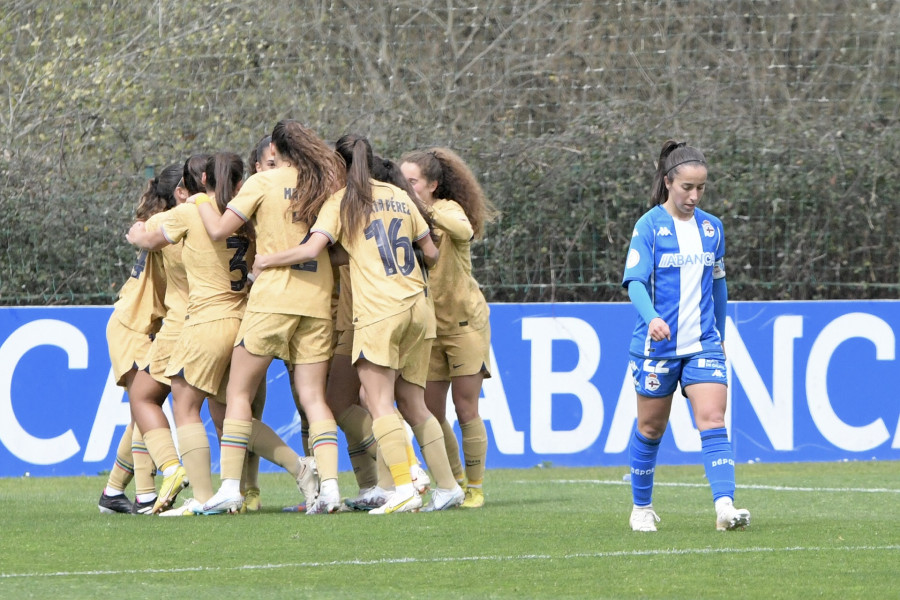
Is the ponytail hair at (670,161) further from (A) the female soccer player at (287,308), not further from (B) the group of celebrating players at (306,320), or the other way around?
(A) the female soccer player at (287,308)

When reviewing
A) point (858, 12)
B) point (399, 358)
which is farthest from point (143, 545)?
point (858, 12)

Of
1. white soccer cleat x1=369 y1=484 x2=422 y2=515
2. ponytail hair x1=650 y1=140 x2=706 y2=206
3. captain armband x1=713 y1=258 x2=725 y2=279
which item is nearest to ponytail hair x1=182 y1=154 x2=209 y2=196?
white soccer cleat x1=369 y1=484 x2=422 y2=515

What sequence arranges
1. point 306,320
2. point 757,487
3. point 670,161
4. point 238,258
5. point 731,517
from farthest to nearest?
point 757,487
point 238,258
point 306,320
point 670,161
point 731,517

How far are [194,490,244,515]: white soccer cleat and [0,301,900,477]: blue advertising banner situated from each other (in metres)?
3.63

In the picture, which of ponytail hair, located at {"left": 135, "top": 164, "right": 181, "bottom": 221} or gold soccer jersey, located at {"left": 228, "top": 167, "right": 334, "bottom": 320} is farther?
ponytail hair, located at {"left": 135, "top": 164, "right": 181, "bottom": 221}

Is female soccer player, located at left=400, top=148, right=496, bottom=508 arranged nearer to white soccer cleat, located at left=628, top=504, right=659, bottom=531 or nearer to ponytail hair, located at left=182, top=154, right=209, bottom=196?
ponytail hair, located at left=182, top=154, right=209, bottom=196

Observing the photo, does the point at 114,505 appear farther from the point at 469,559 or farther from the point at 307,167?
the point at 469,559

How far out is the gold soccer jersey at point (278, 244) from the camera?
7.82m

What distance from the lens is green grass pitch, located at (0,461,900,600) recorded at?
5379mm

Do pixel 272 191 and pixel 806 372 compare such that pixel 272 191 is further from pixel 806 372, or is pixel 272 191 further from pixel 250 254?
pixel 806 372

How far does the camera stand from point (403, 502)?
7.82m

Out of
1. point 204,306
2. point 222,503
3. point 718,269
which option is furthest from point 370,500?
point 718,269

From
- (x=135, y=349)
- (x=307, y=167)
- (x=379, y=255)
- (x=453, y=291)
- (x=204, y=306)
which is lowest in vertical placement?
(x=135, y=349)

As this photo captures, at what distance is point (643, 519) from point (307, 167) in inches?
96.6
